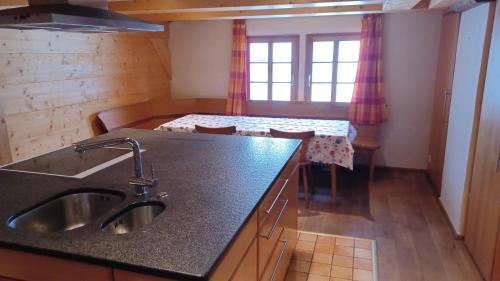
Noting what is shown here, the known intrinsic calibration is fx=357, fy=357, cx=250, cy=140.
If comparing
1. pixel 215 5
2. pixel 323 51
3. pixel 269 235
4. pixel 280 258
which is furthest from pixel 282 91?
pixel 269 235

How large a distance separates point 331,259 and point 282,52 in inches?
121

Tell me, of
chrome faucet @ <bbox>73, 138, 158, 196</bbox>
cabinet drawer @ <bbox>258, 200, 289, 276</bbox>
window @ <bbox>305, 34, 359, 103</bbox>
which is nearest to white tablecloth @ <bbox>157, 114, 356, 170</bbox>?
window @ <bbox>305, 34, 359, 103</bbox>

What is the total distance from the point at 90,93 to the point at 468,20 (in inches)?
146

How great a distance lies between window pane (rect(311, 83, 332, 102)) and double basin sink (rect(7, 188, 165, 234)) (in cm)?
370

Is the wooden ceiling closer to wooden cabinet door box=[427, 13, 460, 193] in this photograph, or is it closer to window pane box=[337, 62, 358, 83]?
wooden cabinet door box=[427, 13, 460, 193]

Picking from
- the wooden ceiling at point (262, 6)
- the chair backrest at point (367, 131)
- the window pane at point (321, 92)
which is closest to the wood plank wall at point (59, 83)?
the wooden ceiling at point (262, 6)

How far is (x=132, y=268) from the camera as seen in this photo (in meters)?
1.00

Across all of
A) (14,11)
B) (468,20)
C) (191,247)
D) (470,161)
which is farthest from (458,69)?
(14,11)

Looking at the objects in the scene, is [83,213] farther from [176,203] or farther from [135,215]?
[176,203]

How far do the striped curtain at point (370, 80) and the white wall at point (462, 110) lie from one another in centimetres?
114

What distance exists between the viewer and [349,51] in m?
4.56

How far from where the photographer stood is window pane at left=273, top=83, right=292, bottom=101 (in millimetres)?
4973

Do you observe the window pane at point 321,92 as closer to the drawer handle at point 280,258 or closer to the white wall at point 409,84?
the white wall at point 409,84

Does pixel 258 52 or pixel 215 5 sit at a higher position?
pixel 215 5
